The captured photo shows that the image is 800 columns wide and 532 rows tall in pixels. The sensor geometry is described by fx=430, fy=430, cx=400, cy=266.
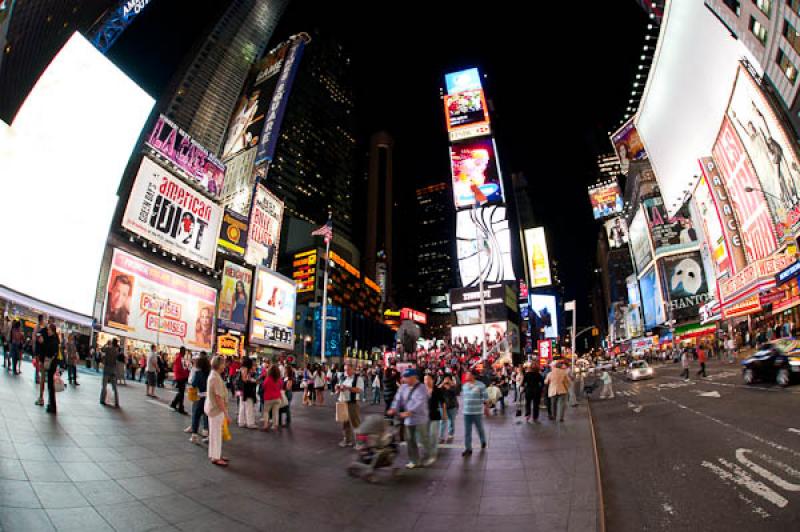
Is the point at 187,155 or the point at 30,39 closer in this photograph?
the point at 30,39

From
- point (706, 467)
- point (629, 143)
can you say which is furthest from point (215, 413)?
point (629, 143)

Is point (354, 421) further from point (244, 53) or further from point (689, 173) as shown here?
point (244, 53)

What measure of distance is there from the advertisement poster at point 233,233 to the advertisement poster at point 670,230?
2905 inches

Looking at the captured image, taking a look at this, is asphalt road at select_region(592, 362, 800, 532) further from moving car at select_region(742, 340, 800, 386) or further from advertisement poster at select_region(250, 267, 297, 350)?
advertisement poster at select_region(250, 267, 297, 350)

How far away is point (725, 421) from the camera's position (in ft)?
33.9

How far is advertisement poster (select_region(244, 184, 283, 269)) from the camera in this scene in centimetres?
5209

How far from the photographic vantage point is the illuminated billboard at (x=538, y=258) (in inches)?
3816

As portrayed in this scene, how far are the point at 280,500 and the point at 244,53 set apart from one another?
12323cm

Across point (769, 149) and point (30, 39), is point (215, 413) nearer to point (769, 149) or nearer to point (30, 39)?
point (30, 39)

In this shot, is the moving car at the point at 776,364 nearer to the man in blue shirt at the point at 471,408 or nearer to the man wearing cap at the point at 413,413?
the man in blue shirt at the point at 471,408

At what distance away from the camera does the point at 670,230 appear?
83.0 meters

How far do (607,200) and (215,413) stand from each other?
145 m

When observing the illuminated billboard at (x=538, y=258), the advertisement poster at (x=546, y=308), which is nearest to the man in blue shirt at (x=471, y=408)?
the illuminated billboard at (x=538, y=258)

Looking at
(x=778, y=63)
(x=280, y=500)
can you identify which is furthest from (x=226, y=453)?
(x=778, y=63)
